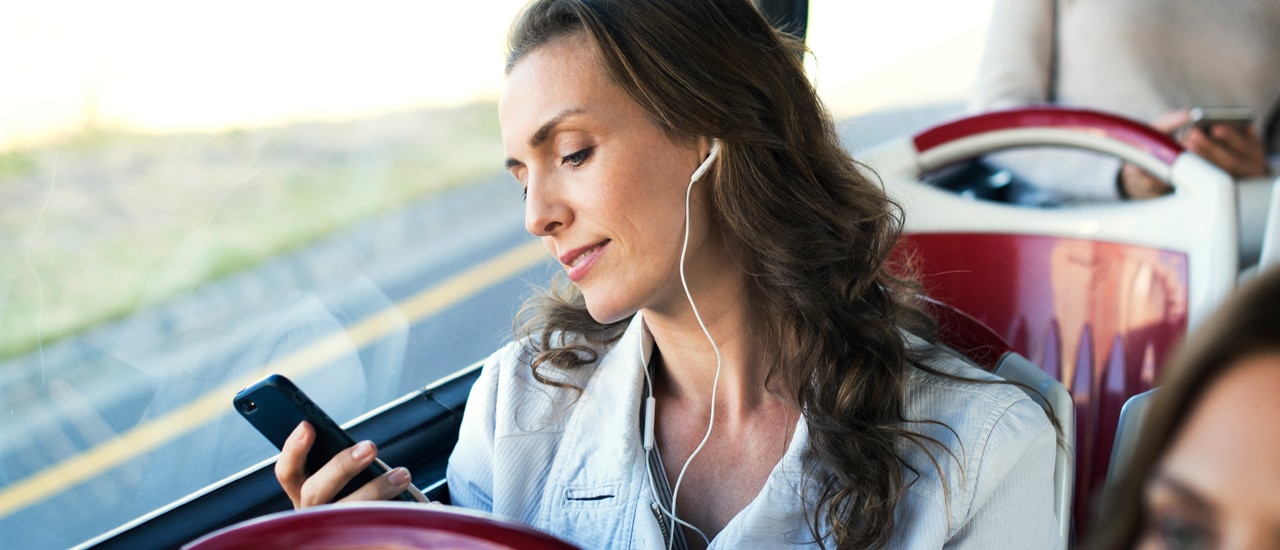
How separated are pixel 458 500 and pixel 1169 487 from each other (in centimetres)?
106

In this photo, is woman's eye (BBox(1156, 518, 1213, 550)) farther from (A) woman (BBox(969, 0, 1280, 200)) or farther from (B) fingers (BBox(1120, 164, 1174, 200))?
(A) woman (BBox(969, 0, 1280, 200))

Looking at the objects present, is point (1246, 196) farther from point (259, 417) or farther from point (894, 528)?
point (259, 417)

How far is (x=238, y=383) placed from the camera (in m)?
1.38

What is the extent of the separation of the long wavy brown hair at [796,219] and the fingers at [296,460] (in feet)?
1.59

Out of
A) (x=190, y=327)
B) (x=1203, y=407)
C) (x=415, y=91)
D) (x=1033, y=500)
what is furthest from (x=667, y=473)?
(x=1203, y=407)

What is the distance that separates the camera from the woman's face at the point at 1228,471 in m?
0.38

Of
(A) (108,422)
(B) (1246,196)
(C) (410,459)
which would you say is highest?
(A) (108,422)

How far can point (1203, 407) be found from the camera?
0.41 meters

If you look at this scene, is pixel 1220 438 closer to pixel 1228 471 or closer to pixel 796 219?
pixel 1228 471

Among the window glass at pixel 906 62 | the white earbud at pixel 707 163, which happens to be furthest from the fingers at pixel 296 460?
the window glass at pixel 906 62

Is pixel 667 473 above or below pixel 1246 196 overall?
above

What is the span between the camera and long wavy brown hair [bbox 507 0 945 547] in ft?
3.59

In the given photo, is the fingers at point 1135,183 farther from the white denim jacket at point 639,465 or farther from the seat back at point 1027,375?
the white denim jacket at point 639,465

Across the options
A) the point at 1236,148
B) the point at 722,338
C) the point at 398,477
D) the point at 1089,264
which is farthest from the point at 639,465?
the point at 1236,148
